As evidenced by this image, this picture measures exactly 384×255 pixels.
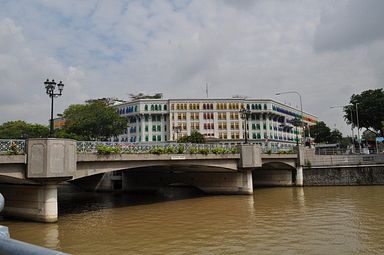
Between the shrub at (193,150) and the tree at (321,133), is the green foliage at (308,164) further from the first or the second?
the tree at (321,133)

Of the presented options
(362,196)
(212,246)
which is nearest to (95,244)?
(212,246)

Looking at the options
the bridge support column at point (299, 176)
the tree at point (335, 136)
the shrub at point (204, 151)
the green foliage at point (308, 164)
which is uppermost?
the tree at point (335, 136)

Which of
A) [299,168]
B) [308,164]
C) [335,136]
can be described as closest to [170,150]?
[299,168]

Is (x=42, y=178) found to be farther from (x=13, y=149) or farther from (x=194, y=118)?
(x=194, y=118)

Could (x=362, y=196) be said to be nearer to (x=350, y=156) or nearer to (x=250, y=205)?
(x=250, y=205)

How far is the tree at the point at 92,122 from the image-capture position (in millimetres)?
71312

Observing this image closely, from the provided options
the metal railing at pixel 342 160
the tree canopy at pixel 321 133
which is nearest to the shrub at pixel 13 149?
the metal railing at pixel 342 160

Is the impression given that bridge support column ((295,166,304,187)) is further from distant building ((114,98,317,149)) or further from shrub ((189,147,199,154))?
distant building ((114,98,317,149))

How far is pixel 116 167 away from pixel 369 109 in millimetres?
57964

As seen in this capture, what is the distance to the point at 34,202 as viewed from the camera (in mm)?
21812

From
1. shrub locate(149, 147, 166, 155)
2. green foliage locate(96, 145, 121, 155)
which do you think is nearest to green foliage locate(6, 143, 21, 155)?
green foliage locate(96, 145, 121, 155)

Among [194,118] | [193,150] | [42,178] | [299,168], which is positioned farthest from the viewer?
[194,118]

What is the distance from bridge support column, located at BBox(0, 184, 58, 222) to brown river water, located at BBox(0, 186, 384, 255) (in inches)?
24.7

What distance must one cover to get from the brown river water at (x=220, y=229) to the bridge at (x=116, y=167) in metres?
1.80
